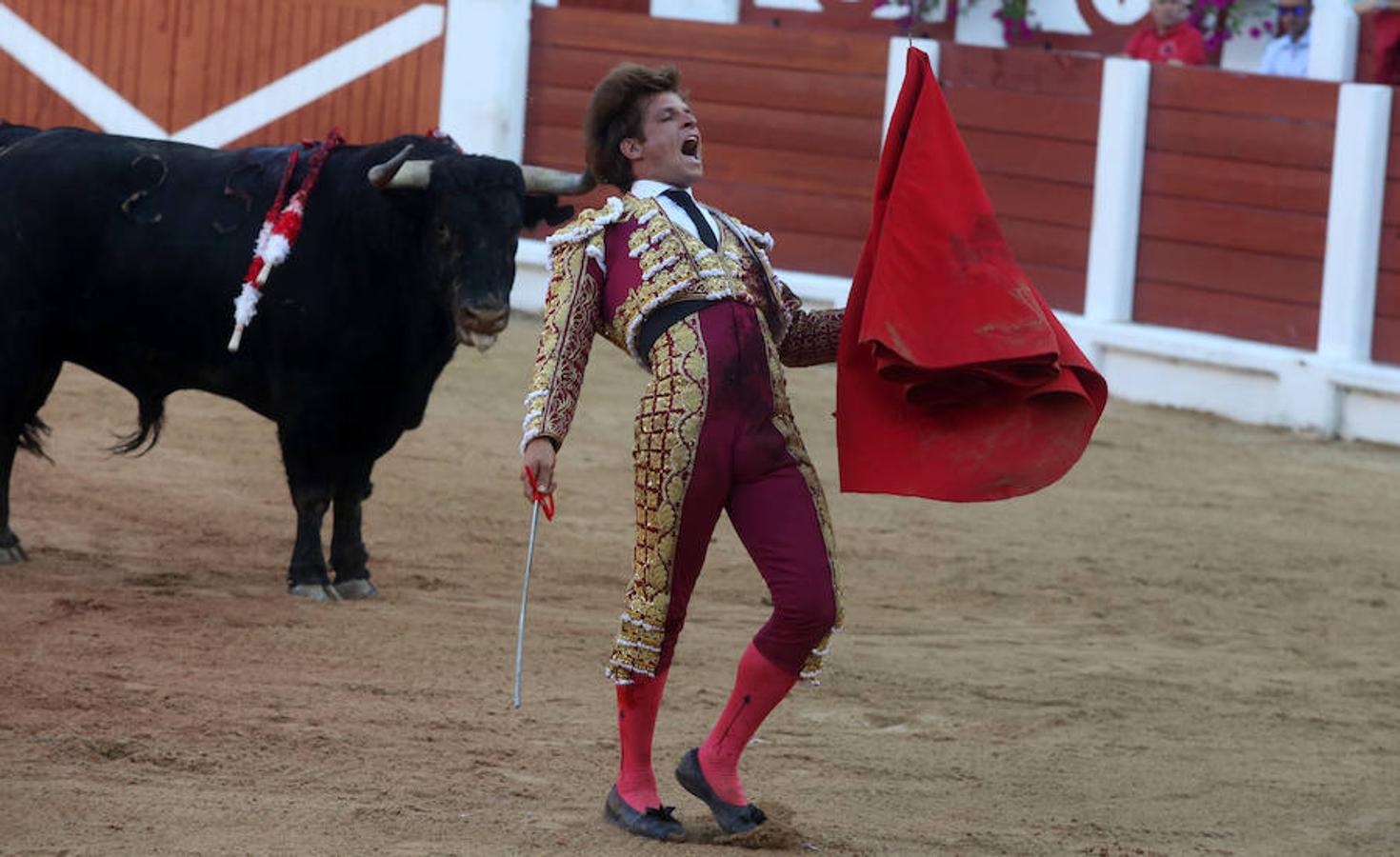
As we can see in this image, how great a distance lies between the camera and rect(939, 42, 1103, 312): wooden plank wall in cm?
894

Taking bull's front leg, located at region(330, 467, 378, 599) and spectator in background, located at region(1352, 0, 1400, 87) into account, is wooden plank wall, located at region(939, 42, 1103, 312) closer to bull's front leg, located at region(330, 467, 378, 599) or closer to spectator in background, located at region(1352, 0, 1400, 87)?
spectator in background, located at region(1352, 0, 1400, 87)

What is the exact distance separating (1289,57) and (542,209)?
176 inches

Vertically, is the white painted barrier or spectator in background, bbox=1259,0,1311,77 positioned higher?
spectator in background, bbox=1259,0,1311,77

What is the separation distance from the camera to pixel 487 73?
10.0 metres

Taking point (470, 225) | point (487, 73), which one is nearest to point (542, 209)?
point (470, 225)

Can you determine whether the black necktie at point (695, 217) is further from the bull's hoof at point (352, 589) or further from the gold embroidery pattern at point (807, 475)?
the bull's hoof at point (352, 589)

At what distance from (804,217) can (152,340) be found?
4666mm

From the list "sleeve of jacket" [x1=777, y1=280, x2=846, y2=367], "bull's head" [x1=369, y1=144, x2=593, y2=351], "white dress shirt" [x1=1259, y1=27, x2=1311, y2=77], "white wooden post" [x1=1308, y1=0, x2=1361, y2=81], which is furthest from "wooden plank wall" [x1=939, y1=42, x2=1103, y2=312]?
"sleeve of jacket" [x1=777, y1=280, x2=846, y2=367]

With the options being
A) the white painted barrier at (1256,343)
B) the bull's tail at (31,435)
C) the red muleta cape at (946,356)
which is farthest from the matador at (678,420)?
the white painted barrier at (1256,343)

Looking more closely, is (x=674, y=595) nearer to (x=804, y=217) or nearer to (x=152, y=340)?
(x=152, y=340)

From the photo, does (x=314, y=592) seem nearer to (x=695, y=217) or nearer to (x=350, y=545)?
(x=350, y=545)

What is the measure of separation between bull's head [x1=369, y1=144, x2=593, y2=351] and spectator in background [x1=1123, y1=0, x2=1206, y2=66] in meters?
4.44

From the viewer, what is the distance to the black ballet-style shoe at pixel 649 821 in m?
3.39

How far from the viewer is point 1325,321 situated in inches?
324
